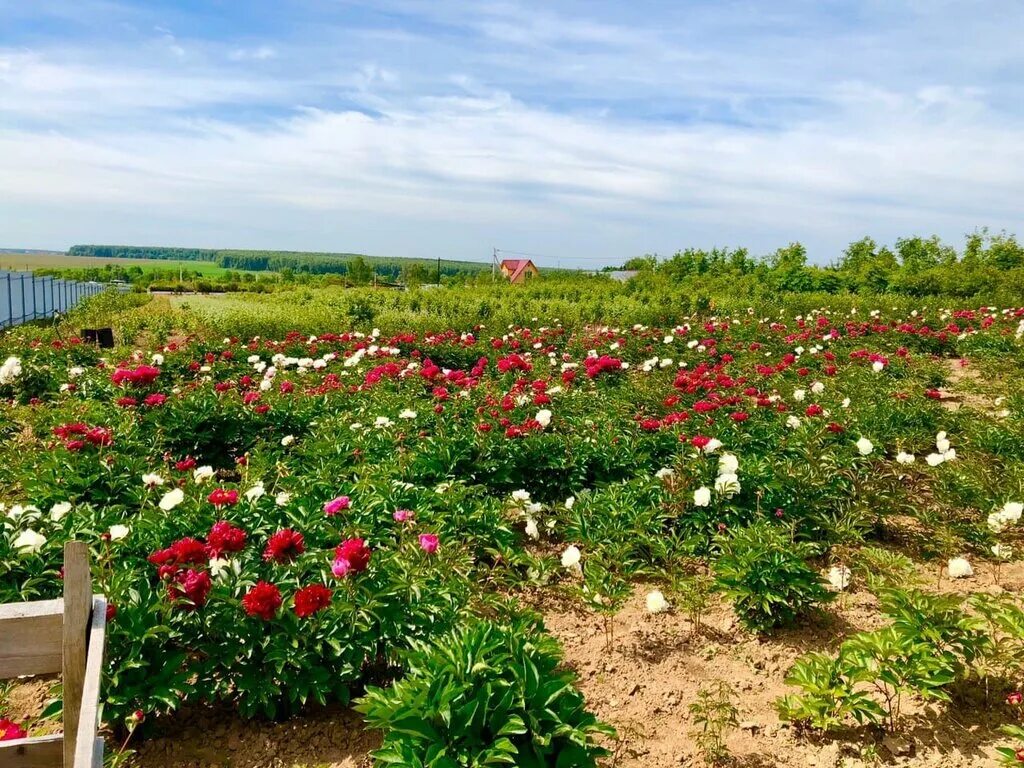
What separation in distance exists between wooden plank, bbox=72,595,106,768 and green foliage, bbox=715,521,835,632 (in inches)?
102

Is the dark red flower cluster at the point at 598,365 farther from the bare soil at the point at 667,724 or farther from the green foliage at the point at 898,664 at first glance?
the green foliage at the point at 898,664

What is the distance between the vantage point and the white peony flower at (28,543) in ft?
A: 9.01

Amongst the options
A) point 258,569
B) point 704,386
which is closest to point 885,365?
point 704,386

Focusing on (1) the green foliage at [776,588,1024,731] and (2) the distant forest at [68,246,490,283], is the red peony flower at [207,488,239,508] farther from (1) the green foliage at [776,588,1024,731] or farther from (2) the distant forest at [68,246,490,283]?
(2) the distant forest at [68,246,490,283]

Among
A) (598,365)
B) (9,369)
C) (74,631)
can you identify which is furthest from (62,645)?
(598,365)

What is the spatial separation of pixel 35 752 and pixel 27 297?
25.9m

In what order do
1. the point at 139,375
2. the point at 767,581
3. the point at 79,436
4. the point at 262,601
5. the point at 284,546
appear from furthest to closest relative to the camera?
1. the point at 139,375
2. the point at 79,436
3. the point at 767,581
4. the point at 284,546
5. the point at 262,601

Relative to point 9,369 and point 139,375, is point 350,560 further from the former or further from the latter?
point 9,369

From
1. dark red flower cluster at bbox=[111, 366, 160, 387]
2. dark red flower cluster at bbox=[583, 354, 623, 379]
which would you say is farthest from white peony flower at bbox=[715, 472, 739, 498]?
dark red flower cluster at bbox=[111, 366, 160, 387]

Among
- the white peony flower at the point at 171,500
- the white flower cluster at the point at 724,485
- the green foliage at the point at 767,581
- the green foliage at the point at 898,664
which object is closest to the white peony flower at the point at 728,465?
the white flower cluster at the point at 724,485

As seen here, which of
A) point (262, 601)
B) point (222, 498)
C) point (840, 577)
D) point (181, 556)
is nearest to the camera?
point (262, 601)

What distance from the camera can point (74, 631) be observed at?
1.61 m

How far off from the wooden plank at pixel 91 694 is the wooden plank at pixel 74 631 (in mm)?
33

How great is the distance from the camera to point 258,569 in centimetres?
278
